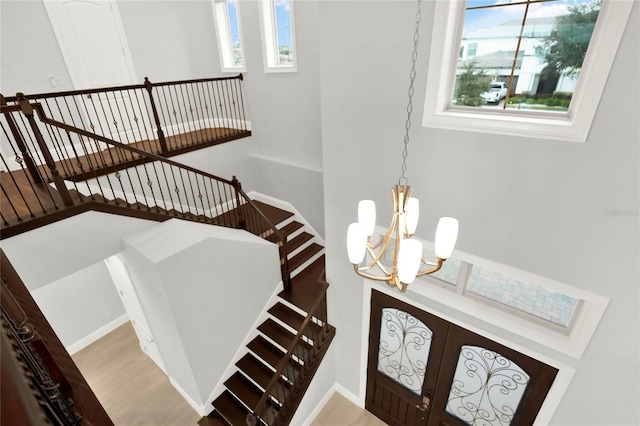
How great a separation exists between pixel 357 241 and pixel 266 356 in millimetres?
3558

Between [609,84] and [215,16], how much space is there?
266 inches

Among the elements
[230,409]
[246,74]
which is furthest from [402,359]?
[246,74]

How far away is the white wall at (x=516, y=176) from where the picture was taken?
1.92 m

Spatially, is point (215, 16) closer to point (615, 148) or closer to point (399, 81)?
point (399, 81)

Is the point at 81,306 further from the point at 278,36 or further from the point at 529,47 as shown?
the point at 529,47

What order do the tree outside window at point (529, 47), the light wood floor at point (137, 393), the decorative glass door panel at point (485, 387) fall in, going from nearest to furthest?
the tree outside window at point (529, 47) → the decorative glass door panel at point (485, 387) → the light wood floor at point (137, 393)

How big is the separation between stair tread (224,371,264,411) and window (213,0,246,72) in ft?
18.8

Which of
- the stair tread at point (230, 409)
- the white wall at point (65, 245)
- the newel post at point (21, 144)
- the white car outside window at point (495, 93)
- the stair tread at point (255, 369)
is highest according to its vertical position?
the white car outside window at point (495, 93)

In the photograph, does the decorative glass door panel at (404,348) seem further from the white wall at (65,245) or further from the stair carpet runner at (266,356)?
the white wall at (65,245)

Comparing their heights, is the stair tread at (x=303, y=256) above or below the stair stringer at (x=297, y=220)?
below

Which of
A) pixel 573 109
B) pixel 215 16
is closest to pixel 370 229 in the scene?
pixel 573 109

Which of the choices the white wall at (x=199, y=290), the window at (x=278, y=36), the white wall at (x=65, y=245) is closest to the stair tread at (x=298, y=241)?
the white wall at (x=199, y=290)

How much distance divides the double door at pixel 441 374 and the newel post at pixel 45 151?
3.41 metres

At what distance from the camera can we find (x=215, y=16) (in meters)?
6.28
